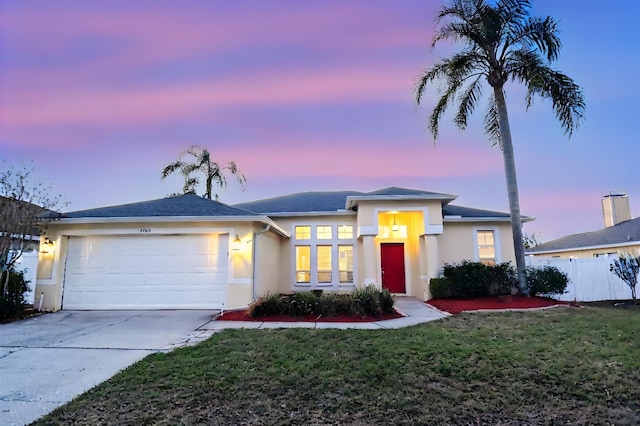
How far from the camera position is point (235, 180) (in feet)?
66.8

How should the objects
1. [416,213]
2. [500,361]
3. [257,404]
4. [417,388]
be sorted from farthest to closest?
Result: [416,213]
[500,361]
[417,388]
[257,404]

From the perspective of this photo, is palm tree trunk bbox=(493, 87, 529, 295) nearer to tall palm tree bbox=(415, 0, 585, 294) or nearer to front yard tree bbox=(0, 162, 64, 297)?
tall palm tree bbox=(415, 0, 585, 294)

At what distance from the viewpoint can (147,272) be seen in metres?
10.3

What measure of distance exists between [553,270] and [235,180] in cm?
1579

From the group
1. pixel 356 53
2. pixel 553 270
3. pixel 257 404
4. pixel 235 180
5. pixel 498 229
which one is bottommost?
pixel 257 404

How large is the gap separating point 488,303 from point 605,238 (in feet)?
41.8

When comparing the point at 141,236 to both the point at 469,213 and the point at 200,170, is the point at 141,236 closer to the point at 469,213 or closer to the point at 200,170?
the point at 200,170

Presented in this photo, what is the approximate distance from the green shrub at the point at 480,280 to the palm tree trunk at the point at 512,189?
0.45 m

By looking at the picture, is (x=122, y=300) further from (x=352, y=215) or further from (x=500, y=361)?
(x=500, y=361)

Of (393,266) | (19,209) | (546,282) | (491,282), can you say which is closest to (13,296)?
(19,209)

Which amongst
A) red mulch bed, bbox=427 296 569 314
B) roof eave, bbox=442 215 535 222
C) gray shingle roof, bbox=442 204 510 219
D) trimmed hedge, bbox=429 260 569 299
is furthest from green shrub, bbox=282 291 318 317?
gray shingle roof, bbox=442 204 510 219

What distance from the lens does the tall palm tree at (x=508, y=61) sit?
11.2m

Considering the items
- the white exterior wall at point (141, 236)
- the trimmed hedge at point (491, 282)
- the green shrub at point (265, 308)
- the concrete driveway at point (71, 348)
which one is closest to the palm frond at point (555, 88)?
the trimmed hedge at point (491, 282)

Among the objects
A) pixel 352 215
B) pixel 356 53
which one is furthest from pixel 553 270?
pixel 356 53
